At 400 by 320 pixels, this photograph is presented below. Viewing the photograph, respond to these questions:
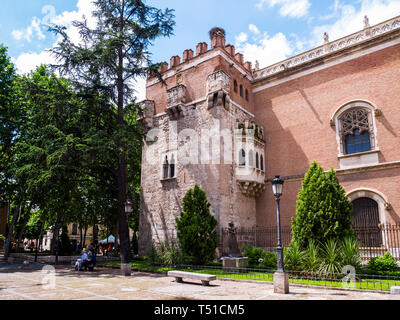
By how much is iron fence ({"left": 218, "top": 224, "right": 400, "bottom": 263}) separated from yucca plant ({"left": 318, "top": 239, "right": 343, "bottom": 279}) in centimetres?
268

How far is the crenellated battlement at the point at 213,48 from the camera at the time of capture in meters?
21.4

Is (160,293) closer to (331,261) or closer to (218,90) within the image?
(331,261)

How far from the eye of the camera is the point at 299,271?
36.6ft

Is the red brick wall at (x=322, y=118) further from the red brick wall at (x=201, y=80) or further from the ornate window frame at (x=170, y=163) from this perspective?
the ornate window frame at (x=170, y=163)

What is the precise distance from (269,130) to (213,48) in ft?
23.0

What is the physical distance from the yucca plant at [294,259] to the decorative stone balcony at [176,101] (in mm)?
12174

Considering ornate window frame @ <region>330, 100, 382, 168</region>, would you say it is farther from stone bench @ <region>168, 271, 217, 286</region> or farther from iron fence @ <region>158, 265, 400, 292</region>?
stone bench @ <region>168, 271, 217, 286</region>

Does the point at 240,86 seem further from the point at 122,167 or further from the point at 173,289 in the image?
the point at 173,289

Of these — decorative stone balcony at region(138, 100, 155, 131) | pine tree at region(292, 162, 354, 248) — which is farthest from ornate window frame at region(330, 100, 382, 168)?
decorative stone balcony at region(138, 100, 155, 131)

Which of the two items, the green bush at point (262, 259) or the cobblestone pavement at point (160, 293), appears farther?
the green bush at point (262, 259)

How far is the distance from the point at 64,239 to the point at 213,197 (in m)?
13.4

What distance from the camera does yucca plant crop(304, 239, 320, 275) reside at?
1172 centimetres

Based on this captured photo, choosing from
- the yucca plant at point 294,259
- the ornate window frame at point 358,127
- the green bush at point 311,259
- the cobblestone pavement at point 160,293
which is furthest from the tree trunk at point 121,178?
the ornate window frame at point 358,127
